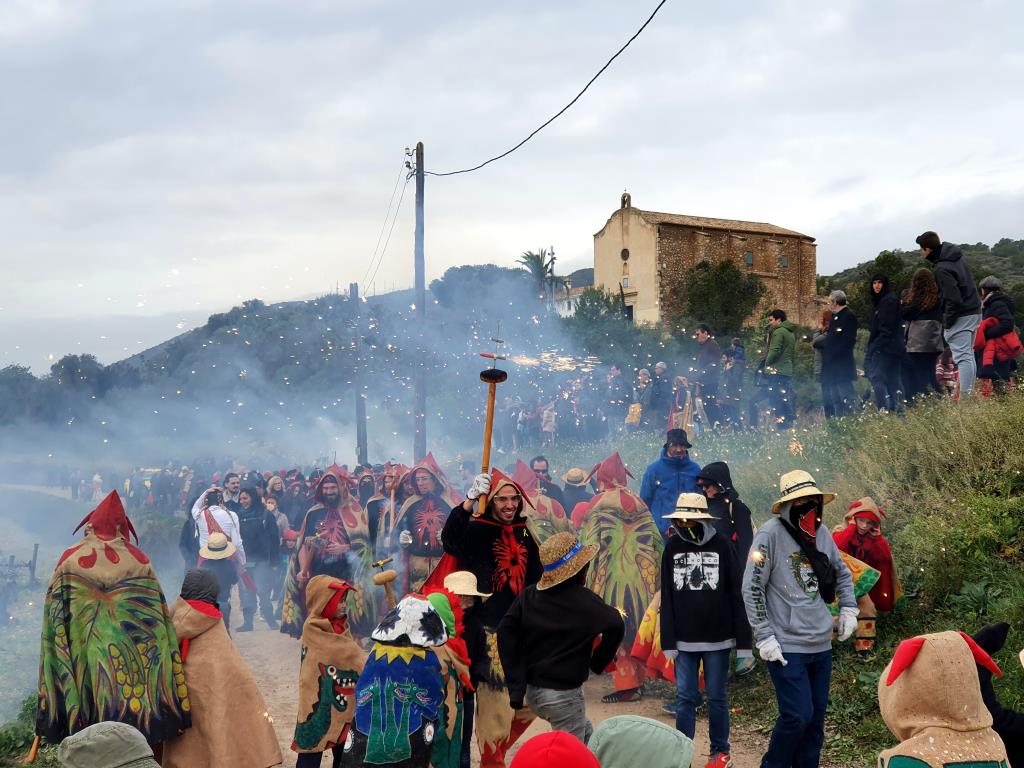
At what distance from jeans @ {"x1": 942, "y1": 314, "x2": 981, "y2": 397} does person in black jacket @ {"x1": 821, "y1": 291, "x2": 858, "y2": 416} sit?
1.47 m

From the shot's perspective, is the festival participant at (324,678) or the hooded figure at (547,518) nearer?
the festival participant at (324,678)

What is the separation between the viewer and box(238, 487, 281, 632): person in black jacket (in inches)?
571

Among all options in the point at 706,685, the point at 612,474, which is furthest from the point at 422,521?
the point at 706,685

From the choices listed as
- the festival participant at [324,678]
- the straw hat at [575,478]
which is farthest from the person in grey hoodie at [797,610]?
the straw hat at [575,478]

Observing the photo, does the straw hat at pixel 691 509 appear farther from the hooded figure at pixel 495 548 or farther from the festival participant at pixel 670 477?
the festival participant at pixel 670 477

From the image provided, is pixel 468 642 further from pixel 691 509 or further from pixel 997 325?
pixel 997 325

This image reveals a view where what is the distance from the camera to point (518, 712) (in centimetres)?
674

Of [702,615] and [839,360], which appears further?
[839,360]

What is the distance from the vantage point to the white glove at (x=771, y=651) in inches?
238

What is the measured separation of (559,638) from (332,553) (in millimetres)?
6575

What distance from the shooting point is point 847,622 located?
248 inches

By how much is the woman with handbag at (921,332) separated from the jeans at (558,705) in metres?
8.94

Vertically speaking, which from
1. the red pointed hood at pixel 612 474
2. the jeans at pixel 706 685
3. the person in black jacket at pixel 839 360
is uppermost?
the person in black jacket at pixel 839 360

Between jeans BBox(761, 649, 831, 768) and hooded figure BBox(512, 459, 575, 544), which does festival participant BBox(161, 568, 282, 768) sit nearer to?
jeans BBox(761, 649, 831, 768)
